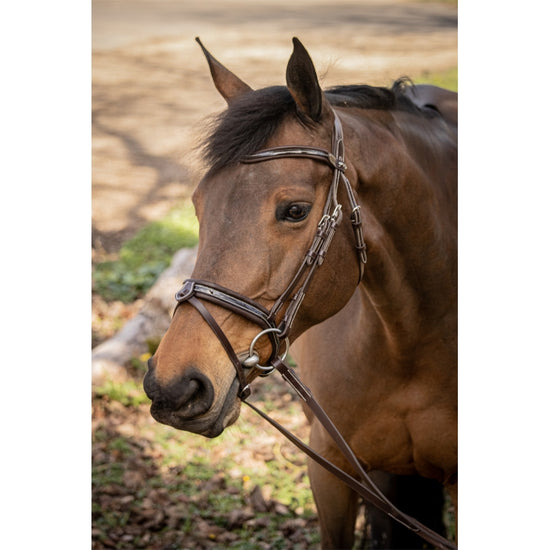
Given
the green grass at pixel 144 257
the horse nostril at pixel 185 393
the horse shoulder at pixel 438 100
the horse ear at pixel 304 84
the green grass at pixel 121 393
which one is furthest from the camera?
the green grass at pixel 144 257

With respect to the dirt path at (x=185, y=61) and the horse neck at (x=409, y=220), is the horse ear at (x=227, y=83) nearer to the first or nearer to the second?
the dirt path at (x=185, y=61)

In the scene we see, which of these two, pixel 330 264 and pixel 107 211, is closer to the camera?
pixel 330 264

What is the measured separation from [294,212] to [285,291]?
186 millimetres

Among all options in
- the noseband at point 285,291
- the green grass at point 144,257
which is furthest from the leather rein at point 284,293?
the green grass at point 144,257

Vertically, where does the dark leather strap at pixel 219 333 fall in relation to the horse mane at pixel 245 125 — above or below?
below

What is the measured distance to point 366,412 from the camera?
2248mm

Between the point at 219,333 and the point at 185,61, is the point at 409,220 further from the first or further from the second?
the point at 185,61

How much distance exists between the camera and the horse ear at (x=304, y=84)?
1.57m

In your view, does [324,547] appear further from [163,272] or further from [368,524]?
[163,272]

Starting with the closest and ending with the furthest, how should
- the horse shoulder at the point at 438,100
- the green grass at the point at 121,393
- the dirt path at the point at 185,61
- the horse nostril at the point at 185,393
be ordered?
the horse nostril at the point at 185,393, the horse shoulder at the point at 438,100, the dirt path at the point at 185,61, the green grass at the point at 121,393
